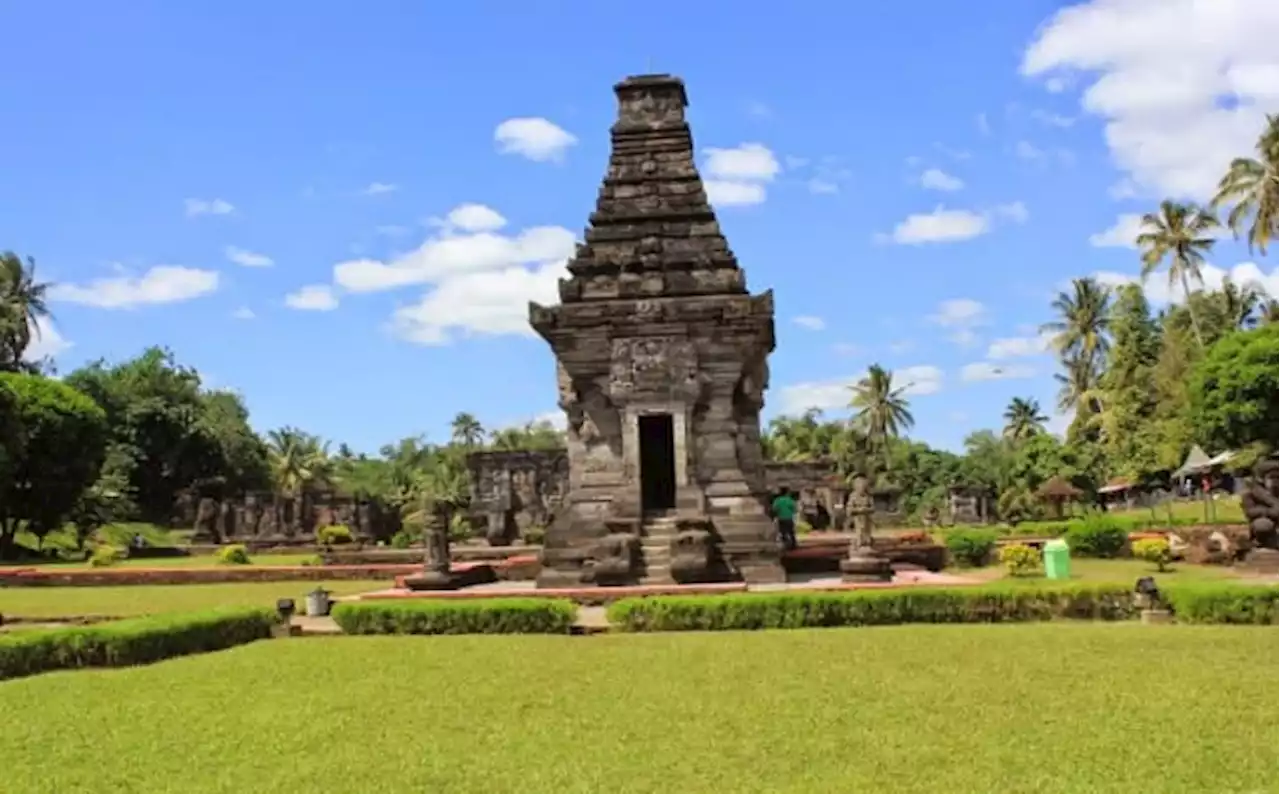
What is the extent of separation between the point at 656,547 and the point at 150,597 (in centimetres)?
1003

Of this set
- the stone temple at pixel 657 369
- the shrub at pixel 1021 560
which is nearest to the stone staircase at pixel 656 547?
the stone temple at pixel 657 369

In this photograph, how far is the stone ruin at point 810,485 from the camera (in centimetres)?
4806

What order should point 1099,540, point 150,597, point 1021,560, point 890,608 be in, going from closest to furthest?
point 890,608
point 1021,560
point 150,597
point 1099,540

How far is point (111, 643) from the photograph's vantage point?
495 inches

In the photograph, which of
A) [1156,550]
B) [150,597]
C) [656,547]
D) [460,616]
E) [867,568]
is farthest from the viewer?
[1156,550]

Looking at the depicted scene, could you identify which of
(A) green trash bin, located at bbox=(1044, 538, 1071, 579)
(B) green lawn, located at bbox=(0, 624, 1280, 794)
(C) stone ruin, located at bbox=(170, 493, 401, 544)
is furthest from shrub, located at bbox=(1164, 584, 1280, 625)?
(C) stone ruin, located at bbox=(170, 493, 401, 544)

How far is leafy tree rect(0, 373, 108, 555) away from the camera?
41406 mm

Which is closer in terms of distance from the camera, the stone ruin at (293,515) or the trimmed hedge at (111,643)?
the trimmed hedge at (111,643)

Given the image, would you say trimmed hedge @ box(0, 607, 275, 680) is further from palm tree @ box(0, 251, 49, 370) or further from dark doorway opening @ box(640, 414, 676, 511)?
palm tree @ box(0, 251, 49, 370)

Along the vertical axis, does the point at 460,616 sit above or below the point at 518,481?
below

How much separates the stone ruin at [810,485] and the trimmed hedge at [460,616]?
111ft

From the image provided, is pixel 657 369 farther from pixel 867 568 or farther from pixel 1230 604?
pixel 1230 604

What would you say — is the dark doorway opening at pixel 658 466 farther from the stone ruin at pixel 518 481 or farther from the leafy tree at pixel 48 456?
the leafy tree at pixel 48 456

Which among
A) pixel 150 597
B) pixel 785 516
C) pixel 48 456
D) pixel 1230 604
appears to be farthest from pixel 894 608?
pixel 48 456
